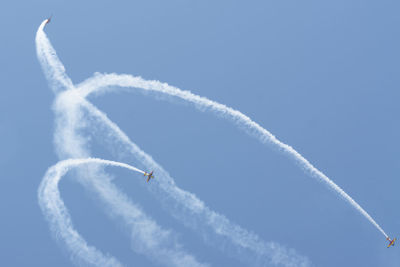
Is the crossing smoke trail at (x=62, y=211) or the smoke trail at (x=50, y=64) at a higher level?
the smoke trail at (x=50, y=64)

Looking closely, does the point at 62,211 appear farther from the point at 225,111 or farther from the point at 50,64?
the point at 225,111

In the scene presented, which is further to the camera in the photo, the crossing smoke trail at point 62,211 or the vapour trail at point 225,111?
the vapour trail at point 225,111

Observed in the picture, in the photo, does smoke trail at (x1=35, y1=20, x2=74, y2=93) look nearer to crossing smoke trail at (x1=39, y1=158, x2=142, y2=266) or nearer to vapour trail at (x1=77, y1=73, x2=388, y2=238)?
vapour trail at (x1=77, y1=73, x2=388, y2=238)

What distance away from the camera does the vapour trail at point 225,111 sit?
3497cm

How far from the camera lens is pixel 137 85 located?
35438 millimetres

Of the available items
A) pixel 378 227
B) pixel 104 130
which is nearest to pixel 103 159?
pixel 104 130

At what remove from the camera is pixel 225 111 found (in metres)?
35.0

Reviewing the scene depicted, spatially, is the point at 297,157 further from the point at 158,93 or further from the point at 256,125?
the point at 158,93

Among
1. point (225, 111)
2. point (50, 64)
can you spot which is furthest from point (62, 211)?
point (225, 111)

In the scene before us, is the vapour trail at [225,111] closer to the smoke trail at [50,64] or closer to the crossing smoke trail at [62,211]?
the smoke trail at [50,64]

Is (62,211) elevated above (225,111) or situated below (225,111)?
below

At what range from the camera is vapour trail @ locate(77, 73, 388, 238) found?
115ft

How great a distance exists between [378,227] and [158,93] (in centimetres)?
2071

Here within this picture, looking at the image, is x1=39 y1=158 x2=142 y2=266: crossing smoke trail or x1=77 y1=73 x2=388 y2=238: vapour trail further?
x1=77 y1=73 x2=388 y2=238: vapour trail
